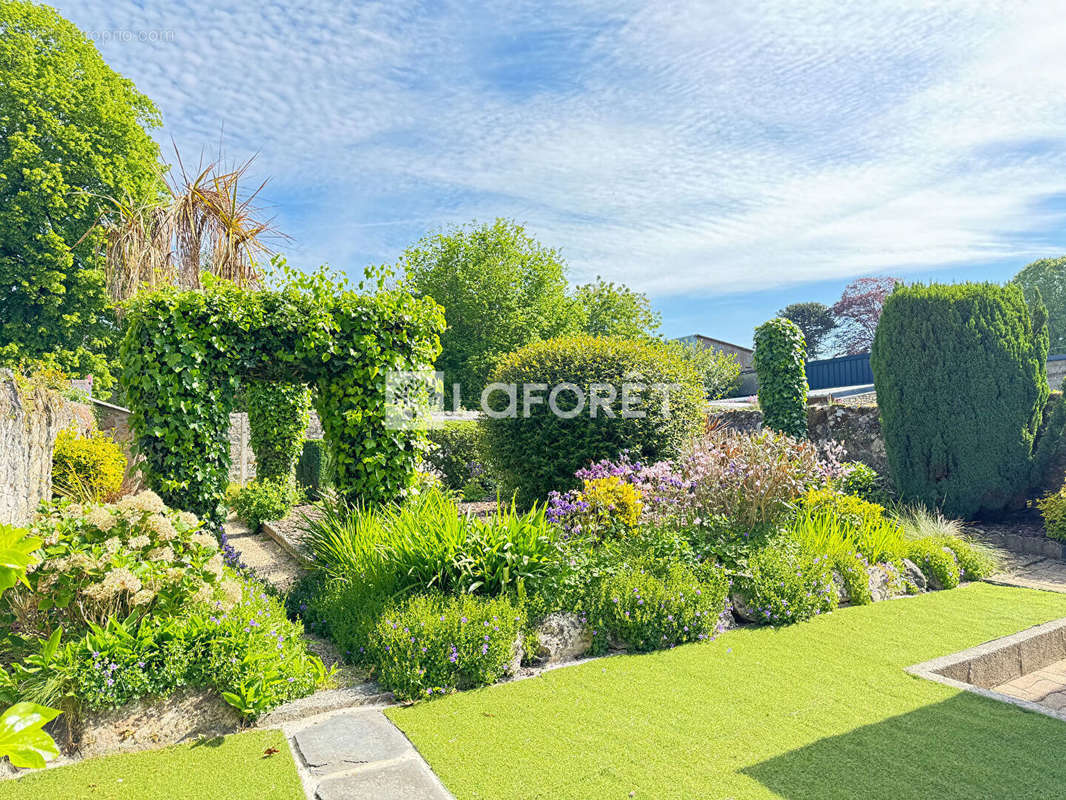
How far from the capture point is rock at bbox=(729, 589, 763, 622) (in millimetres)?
5465

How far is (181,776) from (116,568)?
4.36 feet

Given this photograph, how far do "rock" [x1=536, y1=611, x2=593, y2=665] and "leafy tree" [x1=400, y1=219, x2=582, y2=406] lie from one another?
1711 cm

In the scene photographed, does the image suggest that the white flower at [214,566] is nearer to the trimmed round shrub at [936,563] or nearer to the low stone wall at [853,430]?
the trimmed round shrub at [936,563]

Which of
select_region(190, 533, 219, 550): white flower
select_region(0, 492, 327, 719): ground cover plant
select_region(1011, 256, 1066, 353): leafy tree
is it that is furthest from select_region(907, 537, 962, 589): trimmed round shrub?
select_region(1011, 256, 1066, 353): leafy tree

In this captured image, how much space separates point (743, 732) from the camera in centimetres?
357

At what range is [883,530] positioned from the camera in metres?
7.07

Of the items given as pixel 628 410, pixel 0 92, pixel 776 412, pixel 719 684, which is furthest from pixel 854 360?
pixel 0 92

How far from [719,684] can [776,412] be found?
8.26 meters

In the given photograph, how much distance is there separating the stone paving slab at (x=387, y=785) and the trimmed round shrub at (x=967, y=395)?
920cm

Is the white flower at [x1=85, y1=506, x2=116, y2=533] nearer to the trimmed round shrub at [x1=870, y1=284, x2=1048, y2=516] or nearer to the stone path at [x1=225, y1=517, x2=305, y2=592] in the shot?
the stone path at [x1=225, y1=517, x2=305, y2=592]

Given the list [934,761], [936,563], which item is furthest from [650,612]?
[936,563]

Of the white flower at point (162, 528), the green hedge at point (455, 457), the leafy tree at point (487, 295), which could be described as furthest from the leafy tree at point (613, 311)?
the white flower at point (162, 528)

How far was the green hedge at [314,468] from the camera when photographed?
1215cm

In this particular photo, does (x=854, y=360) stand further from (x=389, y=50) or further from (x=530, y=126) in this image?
(x=389, y=50)
